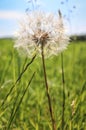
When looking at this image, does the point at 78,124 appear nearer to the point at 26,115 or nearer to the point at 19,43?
the point at 19,43

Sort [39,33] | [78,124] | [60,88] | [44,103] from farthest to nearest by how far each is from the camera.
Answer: [60,88]
[44,103]
[78,124]
[39,33]

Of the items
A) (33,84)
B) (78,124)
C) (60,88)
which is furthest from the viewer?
(33,84)

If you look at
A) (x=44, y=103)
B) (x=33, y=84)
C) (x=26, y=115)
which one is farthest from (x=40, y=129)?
(x=33, y=84)

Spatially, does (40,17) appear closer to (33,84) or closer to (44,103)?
(44,103)

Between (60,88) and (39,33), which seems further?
(60,88)

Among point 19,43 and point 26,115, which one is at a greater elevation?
point 19,43

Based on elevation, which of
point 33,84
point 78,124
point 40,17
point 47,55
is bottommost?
point 33,84
